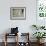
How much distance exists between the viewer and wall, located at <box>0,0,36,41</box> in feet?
23.0

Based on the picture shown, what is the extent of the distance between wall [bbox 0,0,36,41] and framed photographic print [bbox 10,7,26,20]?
5.4 inches

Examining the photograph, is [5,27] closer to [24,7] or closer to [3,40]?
[3,40]

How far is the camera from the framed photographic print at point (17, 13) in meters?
7.01

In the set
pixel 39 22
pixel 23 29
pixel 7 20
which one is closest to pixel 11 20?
pixel 7 20

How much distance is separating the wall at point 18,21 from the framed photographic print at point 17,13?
0.45 feet

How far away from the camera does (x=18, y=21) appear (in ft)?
23.2

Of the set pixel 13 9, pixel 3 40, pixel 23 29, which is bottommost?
pixel 3 40

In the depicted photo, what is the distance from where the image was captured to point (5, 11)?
7.01m

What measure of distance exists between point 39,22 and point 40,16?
28 centimetres

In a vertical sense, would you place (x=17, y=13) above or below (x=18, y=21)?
above

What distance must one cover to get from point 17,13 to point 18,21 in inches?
14.5

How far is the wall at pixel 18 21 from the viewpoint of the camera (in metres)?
7.00

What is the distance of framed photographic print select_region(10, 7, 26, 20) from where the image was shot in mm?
7012

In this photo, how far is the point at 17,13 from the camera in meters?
7.03
